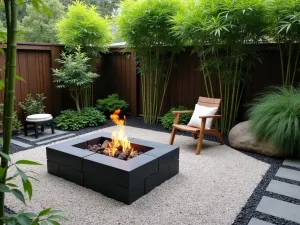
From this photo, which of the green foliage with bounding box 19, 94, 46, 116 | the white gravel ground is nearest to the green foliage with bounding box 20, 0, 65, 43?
the green foliage with bounding box 19, 94, 46, 116

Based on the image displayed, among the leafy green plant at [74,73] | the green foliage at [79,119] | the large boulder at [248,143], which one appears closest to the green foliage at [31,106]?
the green foliage at [79,119]

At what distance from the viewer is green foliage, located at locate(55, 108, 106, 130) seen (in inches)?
207

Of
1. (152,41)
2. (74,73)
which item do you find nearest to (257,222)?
(152,41)

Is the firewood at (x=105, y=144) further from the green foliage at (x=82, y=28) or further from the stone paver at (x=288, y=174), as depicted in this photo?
the green foliage at (x=82, y=28)

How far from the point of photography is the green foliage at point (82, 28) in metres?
5.56

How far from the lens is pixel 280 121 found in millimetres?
3541

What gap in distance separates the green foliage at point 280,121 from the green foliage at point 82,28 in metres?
3.62

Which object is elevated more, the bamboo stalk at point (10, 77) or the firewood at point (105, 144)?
the bamboo stalk at point (10, 77)

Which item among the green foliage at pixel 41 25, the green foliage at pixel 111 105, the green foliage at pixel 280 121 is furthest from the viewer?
the green foliage at pixel 41 25

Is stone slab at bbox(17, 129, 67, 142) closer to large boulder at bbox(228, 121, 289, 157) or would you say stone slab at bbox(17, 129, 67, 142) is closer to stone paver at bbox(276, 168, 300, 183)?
large boulder at bbox(228, 121, 289, 157)

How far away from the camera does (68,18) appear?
18.7ft

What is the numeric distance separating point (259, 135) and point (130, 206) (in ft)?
7.59

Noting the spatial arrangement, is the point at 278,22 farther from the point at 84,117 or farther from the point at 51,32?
the point at 51,32

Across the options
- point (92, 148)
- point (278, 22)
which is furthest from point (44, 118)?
point (278, 22)
